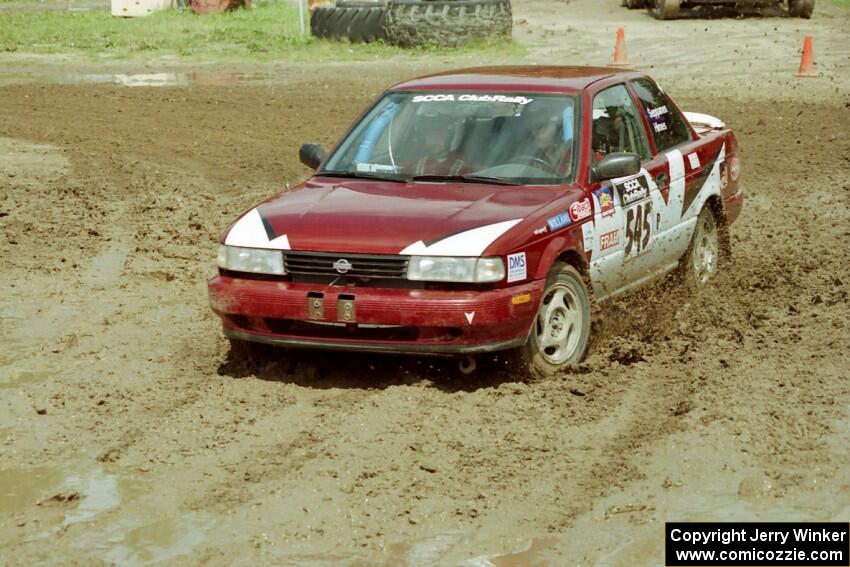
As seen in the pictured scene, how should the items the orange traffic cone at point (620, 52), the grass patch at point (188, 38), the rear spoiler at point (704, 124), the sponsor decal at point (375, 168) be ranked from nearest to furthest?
1. the sponsor decal at point (375, 168)
2. the rear spoiler at point (704, 124)
3. the orange traffic cone at point (620, 52)
4. the grass patch at point (188, 38)

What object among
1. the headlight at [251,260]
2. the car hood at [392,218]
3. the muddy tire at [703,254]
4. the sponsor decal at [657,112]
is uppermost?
the sponsor decal at [657,112]

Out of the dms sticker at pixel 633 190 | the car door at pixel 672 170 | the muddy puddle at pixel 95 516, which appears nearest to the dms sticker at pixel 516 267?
the dms sticker at pixel 633 190

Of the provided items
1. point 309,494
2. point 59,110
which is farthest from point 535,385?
point 59,110

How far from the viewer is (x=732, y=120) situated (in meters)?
17.2

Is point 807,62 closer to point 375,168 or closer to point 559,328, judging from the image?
point 375,168

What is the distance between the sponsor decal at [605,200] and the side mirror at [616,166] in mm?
92

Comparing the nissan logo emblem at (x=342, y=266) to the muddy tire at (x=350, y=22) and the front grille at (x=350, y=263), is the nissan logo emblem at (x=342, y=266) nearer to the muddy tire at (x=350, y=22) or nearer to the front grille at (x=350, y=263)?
Result: the front grille at (x=350, y=263)

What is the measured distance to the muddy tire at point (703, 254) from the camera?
366 inches

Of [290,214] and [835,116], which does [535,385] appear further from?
[835,116]

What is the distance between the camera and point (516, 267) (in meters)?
6.97

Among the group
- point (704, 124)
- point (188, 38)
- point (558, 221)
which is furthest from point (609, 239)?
point (188, 38)

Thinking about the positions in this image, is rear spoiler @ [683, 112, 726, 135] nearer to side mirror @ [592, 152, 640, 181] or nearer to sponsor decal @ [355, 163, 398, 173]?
side mirror @ [592, 152, 640, 181]

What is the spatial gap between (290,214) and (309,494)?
2.09 meters

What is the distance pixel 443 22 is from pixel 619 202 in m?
17.7
